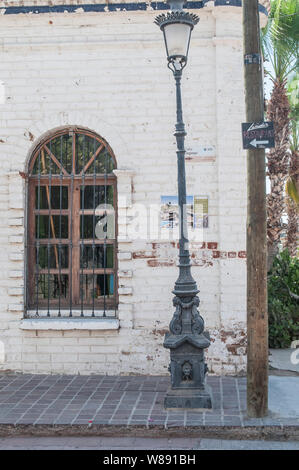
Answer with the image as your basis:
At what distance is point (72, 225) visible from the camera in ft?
24.4

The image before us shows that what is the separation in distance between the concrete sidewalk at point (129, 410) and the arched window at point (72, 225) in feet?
3.82

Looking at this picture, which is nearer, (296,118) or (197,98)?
(197,98)

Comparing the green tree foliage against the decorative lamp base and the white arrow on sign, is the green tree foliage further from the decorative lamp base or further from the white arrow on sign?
the white arrow on sign

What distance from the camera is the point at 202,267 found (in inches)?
280

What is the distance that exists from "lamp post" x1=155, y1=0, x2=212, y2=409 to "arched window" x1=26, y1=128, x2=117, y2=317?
70.6 inches

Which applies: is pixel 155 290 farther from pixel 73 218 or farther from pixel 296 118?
pixel 296 118

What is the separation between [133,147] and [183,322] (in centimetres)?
261

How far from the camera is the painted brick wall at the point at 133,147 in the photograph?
705 centimetres

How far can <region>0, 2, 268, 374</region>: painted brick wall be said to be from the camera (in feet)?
23.1

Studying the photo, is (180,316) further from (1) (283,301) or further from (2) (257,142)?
(1) (283,301)

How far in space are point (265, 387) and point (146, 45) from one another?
15.2ft

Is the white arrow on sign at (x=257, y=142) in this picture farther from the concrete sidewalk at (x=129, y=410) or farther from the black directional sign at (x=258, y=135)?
the concrete sidewalk at (x=129, y=410)
